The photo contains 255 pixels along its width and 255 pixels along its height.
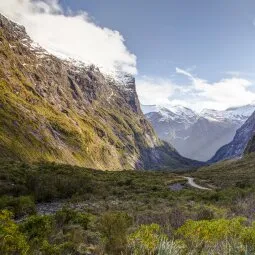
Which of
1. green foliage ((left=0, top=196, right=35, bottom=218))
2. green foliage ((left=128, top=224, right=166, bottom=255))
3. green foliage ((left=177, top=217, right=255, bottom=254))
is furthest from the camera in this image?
green foliage ((left=0, top=196, right=35, bottom=218))

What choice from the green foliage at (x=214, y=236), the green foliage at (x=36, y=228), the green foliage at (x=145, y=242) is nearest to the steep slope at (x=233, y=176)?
the green foliage at (x=214, y=236)

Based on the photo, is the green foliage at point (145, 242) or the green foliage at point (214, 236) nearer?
the green foliage at point (145, 242)

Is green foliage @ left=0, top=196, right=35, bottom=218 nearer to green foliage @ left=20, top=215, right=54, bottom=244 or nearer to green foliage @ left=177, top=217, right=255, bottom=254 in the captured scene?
green foliage @ left=20, top=215, right=54, bottom=244

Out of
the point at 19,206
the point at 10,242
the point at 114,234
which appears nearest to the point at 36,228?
the point at 114,234

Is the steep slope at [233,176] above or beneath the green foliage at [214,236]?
above

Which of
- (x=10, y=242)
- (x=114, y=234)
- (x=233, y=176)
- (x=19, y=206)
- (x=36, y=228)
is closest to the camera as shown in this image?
(x=10, y=242)

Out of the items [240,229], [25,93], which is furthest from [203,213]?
[25,93]

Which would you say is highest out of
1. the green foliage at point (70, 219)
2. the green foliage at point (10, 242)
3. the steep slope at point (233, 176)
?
the steep slope at point (233, 176)

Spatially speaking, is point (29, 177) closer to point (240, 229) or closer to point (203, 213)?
point (203, 213)

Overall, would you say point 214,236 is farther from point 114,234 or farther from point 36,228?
point 36,228

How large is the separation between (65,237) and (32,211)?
32.9 feet

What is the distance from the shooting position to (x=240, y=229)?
1080 cm

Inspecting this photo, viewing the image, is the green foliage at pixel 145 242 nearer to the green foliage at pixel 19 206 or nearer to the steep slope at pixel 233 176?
the green foliage at pixel 19 206

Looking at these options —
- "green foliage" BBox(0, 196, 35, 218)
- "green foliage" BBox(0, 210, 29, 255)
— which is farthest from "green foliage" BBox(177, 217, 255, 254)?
"green foliage" BBox(0, 196, 35, 218)
